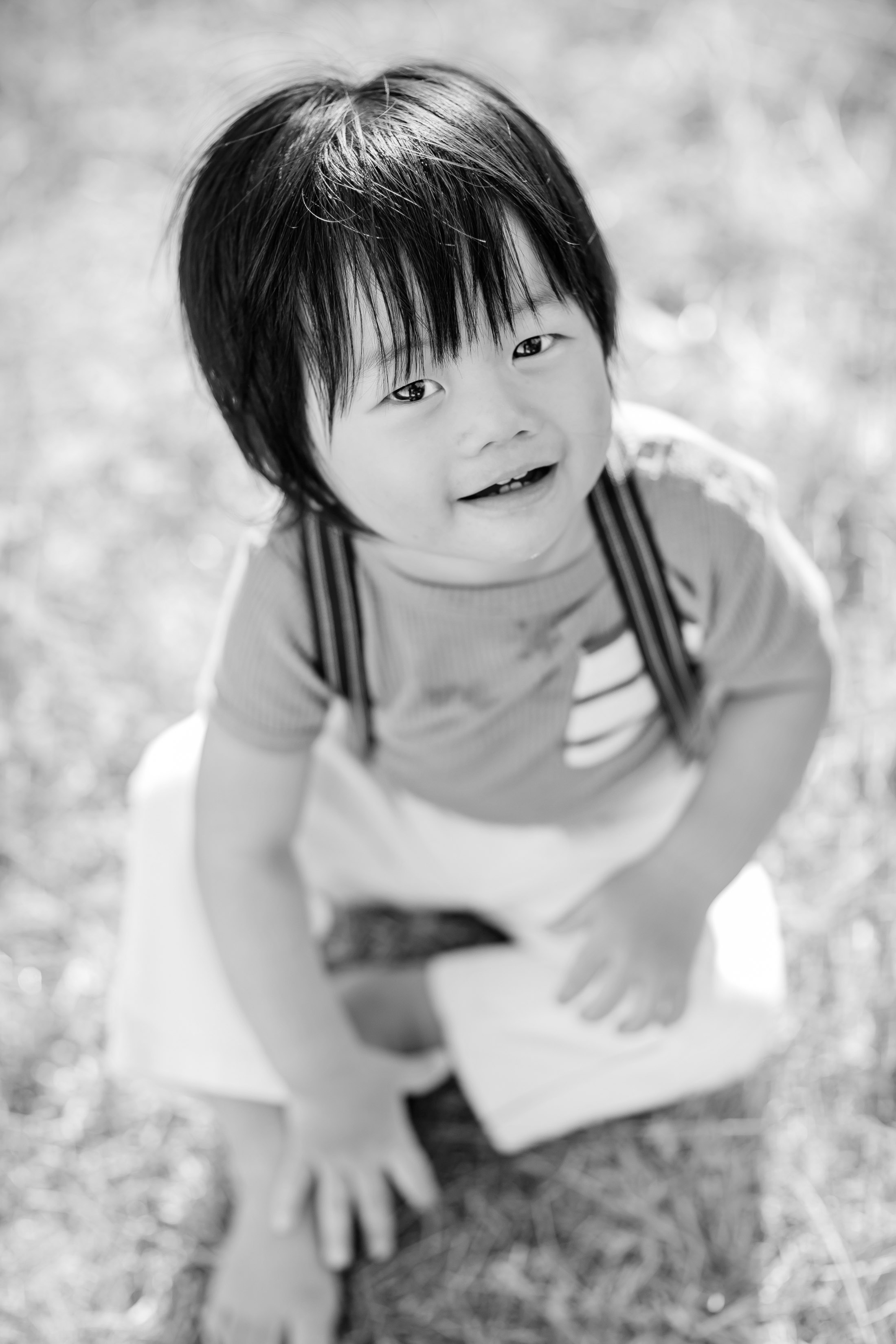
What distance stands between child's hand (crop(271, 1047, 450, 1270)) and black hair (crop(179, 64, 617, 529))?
1.70ft

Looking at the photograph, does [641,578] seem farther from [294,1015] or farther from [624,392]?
[624,392]

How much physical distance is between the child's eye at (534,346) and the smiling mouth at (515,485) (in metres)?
0.06

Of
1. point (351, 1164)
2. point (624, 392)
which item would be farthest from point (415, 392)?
point (624, 392)

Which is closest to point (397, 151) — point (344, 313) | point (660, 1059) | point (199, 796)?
point (344, 313)

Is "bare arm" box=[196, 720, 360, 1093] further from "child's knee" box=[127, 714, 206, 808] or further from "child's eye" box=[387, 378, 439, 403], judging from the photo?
"child's eye" box=[387, 378, 439, 403]

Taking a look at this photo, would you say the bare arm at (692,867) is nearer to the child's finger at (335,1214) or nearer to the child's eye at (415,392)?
the child's finger at (335,1214)

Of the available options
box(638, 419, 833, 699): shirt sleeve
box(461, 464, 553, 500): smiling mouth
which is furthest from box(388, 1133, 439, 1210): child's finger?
box(461, 464, 553, 500): smiling mouth

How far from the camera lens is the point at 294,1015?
3.26 feet

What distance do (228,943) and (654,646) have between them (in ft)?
1.20

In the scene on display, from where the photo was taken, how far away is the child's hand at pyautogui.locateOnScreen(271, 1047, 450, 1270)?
3.42 feet

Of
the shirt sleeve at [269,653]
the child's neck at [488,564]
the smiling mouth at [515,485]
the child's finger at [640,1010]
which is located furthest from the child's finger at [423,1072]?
the smiling mouth at [515,485]

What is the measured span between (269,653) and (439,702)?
12 cm

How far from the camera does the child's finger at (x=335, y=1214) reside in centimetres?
106

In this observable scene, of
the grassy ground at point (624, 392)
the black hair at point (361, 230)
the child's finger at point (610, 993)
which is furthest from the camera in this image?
the grassy ground at point (624, 392)
